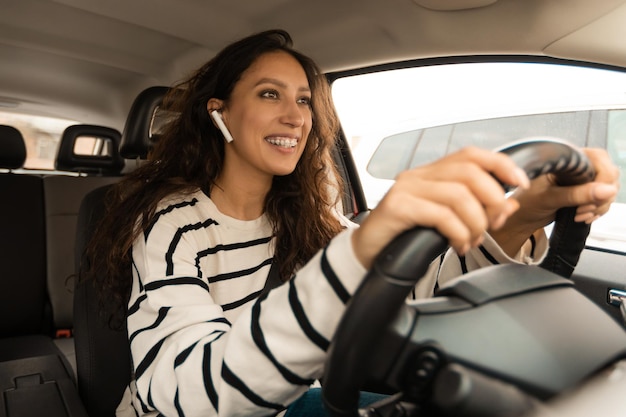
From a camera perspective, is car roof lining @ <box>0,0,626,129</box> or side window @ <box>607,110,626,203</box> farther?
side window @ <box>607,110,626,203</box>

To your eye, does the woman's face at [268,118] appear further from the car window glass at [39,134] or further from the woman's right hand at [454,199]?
the car window glass at [39,134]

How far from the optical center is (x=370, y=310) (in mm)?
429

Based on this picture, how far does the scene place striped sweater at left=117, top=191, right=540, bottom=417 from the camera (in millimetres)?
568

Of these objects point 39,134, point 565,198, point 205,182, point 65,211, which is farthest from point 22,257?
point 565,198

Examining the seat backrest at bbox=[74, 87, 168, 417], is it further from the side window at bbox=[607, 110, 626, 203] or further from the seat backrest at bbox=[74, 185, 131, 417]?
the side window at bbox=[607, 110, 626, 203]

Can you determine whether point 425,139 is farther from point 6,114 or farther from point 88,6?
point 6,114

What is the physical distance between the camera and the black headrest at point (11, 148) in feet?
7.31

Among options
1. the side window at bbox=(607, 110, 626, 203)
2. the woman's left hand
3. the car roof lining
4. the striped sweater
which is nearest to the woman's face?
the striped sweater

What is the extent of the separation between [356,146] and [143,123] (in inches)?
43.0

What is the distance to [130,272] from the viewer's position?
1199 mm

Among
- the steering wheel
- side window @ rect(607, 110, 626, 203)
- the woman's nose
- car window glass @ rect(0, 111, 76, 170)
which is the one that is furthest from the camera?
car window glass @ rect(0, 111, 76, 170)

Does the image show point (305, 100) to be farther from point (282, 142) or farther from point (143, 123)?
point (143, 123)

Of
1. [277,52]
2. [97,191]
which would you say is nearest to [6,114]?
[97,191]

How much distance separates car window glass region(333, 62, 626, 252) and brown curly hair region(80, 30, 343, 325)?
24 centimetres
